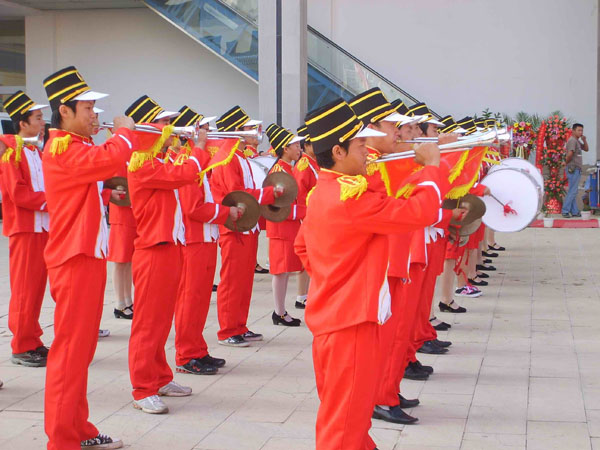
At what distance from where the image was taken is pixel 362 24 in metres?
22.5

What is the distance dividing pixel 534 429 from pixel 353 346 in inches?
77.3

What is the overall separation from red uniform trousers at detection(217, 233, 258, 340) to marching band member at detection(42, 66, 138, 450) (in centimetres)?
257

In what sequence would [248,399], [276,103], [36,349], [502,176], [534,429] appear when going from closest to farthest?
[534,429]
[248,399]
[36,349]
[502,176]
[276,103]

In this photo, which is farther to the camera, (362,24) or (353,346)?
(362,24)

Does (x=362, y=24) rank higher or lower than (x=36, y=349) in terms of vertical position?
higher

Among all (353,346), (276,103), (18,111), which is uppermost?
(276,103)

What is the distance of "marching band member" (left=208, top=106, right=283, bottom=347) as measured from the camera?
7098 mm

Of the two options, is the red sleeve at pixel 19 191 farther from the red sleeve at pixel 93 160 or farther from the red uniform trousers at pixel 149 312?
the red sleeve at pixel 93 160

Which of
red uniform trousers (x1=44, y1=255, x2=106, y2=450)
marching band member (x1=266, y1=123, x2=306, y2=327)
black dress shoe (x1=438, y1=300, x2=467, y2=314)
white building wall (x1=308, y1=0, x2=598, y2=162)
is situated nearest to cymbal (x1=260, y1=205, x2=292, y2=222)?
marching band member (x1=266, y1=123, x2=306, y2=327)

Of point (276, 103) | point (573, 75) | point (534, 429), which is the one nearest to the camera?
point (534, 429)

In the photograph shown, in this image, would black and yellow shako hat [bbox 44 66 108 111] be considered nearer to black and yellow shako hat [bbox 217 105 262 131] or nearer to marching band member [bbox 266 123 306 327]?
black and yellow shako hat [bbox 217 105 262 131]

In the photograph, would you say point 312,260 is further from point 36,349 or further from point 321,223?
point 36,349

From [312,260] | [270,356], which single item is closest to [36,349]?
[270,356]

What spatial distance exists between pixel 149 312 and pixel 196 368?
1.10m
